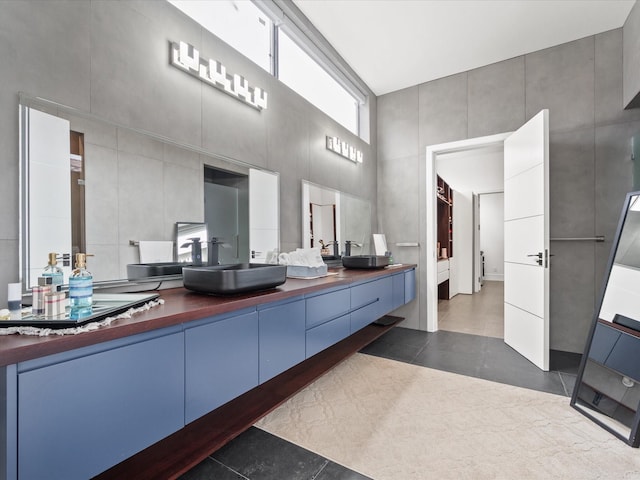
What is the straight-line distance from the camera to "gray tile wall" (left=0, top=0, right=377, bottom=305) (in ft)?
3.80

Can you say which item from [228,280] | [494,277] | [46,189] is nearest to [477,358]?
[228,280]

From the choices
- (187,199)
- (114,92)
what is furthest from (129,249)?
(114,92)

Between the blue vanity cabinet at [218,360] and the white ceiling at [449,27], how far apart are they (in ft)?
8.83

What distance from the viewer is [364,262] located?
9.62 feet

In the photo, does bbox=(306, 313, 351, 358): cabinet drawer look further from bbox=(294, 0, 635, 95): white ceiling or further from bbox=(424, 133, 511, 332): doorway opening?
bbox=(294, 0, 635, 95): white ceiling

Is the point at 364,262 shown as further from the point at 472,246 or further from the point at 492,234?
the point at 492,234

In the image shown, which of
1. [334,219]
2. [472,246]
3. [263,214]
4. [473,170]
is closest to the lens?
[263,214]

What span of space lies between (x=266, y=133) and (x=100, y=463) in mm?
2114

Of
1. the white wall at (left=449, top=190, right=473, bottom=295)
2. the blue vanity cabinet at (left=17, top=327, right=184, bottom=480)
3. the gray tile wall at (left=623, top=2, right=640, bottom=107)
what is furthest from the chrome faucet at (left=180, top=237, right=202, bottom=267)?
the white wall at (left=449, top=190, right=473, bottom=295)

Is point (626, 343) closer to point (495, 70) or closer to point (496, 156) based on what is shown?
point (495, 70)

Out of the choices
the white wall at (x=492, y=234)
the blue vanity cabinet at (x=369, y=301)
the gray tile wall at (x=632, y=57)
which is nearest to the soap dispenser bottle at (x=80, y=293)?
the blue vanity cabinet at (x=369, y=301)

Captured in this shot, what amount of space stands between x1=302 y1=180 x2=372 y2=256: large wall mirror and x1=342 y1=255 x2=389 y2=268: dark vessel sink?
0.72ft

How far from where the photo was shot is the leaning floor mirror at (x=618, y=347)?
6.09ft

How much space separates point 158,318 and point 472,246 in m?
7.01
